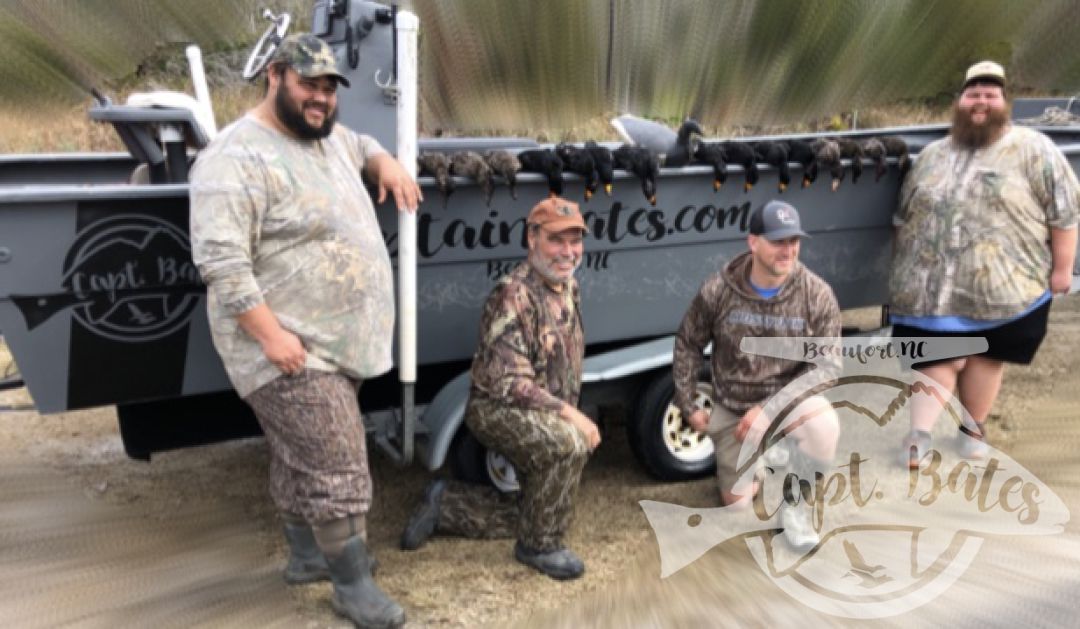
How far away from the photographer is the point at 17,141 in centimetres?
798

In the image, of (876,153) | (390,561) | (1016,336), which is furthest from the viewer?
(876,153)

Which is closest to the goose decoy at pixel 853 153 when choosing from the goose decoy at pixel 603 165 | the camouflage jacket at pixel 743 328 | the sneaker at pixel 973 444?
the camouflage jacket at pixel 743 328

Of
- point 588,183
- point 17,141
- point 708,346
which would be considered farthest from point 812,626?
point 17,141

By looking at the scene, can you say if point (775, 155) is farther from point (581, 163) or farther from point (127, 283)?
point (127, 283)

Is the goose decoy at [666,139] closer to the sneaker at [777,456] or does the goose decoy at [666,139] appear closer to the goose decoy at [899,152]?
the goose decoy at [899,152]

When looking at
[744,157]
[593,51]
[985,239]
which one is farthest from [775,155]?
[593,51]

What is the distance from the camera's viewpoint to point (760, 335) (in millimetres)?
3350

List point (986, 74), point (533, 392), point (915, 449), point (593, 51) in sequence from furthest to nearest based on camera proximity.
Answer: point (593, 51) < point (915, 449) < point (986, 74) < point (533, 392)

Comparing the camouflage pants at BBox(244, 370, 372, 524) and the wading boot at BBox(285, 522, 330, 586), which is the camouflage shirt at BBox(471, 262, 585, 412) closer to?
the camouflage pants at BBox(244, 370, 372, 524)

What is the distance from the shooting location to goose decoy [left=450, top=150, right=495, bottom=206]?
3361mm

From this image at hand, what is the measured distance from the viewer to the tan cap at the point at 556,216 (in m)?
3.03

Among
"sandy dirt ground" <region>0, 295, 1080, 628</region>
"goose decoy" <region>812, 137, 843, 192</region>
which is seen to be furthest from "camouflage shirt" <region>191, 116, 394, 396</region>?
"goose decoy" <region>812, 137, 843, 192</region>

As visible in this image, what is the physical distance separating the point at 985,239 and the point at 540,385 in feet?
7.09

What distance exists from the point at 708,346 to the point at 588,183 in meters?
0.85
